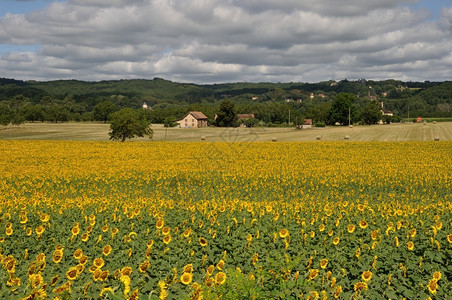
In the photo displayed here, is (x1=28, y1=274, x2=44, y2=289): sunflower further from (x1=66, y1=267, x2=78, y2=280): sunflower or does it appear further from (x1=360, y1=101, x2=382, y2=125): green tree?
(x1=360, y1=101, x2=382, y2=125): green tree

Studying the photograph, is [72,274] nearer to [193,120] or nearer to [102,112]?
[193,120]

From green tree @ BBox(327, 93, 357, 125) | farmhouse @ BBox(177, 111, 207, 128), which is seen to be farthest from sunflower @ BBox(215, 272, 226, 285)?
green tree @ BBox(327, 93, 357, 125)

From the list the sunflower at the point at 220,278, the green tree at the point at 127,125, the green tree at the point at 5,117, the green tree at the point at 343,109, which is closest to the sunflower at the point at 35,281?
the sunflower at the point at 220,278

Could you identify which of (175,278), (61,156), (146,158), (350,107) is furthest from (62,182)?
→ (350,107)

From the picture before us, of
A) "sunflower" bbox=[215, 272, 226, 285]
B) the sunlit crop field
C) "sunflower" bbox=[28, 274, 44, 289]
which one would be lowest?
the sunlit crop field

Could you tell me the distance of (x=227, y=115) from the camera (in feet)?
395

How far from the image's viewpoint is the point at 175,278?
5.78 m

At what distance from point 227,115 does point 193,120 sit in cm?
1547

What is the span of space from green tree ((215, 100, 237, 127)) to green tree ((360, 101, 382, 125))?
42.9 m

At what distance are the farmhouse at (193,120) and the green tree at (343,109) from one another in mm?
42278

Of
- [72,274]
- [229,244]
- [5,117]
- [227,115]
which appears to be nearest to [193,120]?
[227,115]

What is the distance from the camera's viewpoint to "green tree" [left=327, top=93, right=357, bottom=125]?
128 m

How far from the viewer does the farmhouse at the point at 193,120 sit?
13038 centimetres

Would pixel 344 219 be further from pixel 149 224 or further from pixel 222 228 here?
pixel 149 224
